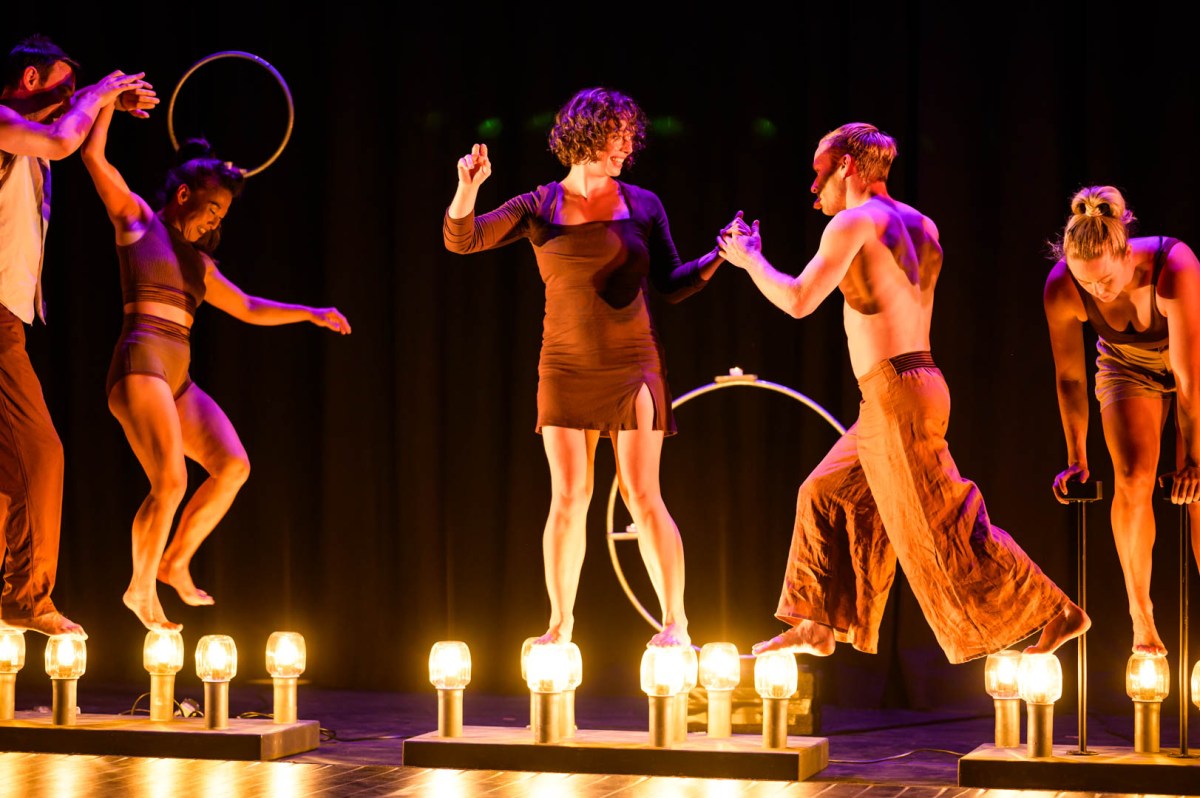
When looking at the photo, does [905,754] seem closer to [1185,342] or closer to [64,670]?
[1185,342]

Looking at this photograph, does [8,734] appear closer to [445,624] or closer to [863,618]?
[445,624]

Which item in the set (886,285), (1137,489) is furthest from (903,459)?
(1137,489)

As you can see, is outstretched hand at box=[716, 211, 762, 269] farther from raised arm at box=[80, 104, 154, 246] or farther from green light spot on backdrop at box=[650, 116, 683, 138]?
green light spot on backdrop at box=[650, 116, 683, 138]

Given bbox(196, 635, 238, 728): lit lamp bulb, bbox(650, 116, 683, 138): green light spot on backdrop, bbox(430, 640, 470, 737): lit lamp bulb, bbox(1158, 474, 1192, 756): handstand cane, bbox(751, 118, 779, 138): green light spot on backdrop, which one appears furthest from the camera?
bbox(650, 116, 683, 138): green light spot on backdrop

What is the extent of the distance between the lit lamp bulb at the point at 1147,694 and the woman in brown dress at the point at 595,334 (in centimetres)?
136

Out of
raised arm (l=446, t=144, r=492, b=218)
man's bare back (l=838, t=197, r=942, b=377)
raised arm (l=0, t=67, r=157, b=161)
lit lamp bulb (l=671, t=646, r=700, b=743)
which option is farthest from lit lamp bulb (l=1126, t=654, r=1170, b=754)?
raised arm (l=0, t=67, r=157, b=161)

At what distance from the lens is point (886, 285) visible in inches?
176

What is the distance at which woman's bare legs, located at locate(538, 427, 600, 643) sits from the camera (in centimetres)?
486

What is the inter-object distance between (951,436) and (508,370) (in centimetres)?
198

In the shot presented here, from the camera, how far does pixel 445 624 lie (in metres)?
6.95

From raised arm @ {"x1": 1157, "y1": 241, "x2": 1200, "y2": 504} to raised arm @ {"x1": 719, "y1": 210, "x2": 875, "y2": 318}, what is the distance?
0.86 m

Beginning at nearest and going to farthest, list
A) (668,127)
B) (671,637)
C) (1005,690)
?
(1005,690) → (671,637) → (668,127)

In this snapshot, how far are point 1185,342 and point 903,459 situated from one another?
86 cm

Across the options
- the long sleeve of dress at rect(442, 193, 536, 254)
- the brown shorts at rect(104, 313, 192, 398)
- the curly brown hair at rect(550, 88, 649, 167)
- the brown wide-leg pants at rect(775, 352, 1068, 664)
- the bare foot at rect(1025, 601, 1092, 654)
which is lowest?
the bare foot at rect(1025, 601, 1092, 654)
